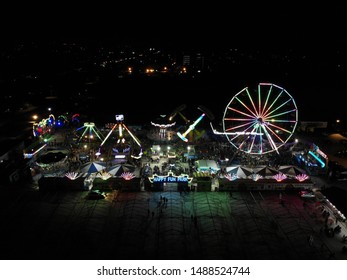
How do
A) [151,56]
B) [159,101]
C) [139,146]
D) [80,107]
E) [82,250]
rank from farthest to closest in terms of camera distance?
[151,56]
[159,101]
[80,107]
[139,146]
[82,250]

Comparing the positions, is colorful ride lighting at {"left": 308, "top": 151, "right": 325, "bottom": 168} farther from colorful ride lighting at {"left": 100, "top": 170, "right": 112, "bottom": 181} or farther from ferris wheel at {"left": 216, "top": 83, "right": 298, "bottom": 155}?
colorful ride lighting at {"left": 100, "top": 170, "right": 112, "bottom": 181}

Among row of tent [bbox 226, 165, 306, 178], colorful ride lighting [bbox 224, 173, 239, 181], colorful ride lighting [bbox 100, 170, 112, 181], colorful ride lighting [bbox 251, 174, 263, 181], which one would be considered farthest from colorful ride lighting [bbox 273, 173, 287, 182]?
colorful ride lighting [bbox 100, 170, 112, 181]

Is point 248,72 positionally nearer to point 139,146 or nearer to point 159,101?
point 159,101

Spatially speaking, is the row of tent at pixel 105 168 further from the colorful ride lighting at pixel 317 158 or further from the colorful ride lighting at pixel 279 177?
the colorful ride lighting at pixel 317 158

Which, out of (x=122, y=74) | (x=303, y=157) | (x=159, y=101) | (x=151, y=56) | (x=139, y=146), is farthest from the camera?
(x=151, y=56)

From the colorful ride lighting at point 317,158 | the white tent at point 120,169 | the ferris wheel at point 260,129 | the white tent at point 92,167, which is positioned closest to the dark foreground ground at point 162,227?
the white tent at point 120,169

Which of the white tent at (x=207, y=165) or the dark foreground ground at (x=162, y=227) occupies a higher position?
the white tent at (x=207, y=165)

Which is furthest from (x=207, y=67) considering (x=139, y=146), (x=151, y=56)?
(x=139, y=146)

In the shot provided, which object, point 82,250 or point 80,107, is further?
point 80,107


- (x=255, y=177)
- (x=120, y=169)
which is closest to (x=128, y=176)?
(x=120, y=169)

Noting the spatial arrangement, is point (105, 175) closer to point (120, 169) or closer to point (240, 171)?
point (120, 169)
